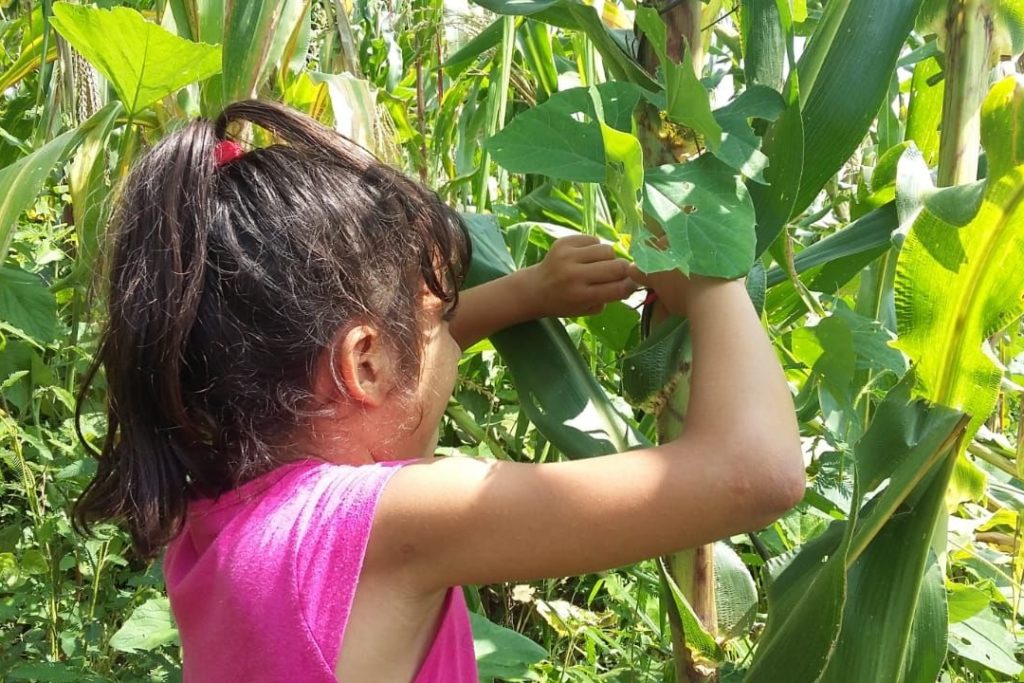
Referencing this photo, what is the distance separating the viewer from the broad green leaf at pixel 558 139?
58 centimetres

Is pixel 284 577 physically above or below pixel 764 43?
below

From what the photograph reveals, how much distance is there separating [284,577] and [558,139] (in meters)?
0.32

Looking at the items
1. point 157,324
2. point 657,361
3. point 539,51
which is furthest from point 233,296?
point 539,51

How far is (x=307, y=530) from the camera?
2.16 ft

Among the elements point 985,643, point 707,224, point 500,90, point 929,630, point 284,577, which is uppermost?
point 500,90

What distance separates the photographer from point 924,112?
95 cm

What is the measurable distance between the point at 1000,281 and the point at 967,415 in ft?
0.29

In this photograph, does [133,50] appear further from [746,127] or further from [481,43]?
[746,127]

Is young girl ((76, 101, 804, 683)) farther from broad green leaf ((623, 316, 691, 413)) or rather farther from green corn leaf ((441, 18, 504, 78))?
green corn leaf ((441, 18, 504, 78))

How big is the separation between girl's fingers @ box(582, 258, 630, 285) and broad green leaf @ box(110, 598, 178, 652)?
1.98 feet

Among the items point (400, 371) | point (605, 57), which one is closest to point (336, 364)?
point (400, 371)

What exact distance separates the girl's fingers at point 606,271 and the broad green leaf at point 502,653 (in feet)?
1.17

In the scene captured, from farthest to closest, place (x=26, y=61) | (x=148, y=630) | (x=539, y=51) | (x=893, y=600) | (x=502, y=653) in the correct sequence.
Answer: (x=26, y=61) < (x=539, y=51) < (x=148, y=630) < (x=502, y=653) < (x=893, y=600)

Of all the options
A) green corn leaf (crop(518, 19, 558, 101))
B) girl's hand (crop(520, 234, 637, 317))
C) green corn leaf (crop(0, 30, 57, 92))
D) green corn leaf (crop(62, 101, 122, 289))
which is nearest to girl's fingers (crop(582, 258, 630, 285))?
girl's hand (crop(520, 234, 637, 317))
